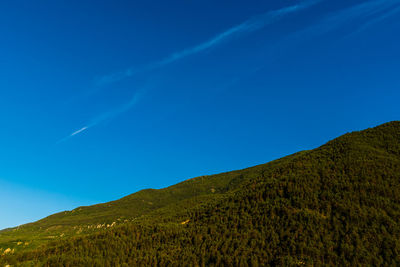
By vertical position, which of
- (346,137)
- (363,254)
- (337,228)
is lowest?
(363,254)

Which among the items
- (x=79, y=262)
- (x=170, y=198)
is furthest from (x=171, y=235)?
(x=170, y=198)

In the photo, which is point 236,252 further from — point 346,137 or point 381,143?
point 346,137

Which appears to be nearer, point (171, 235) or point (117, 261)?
point (117, 261)

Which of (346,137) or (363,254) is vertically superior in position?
(346,137)

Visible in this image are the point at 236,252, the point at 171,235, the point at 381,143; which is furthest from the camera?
the point at 381,143

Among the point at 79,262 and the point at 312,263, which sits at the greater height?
the point at 79,262

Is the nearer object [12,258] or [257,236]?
[12,258]

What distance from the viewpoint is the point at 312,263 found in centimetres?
1897

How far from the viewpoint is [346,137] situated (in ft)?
172

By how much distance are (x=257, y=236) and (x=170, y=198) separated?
352 feet

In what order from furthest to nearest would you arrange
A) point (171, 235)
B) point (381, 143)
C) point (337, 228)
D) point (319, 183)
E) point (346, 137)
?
point (346, 137) → point (381, 143) → point (319, 183) → point (171, 235) → point (337, 228)

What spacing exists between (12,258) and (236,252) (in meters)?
21.3

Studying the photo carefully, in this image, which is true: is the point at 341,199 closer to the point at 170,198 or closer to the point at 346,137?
the point at 346,137

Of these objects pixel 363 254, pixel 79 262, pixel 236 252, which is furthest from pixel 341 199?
pixel 79 262
